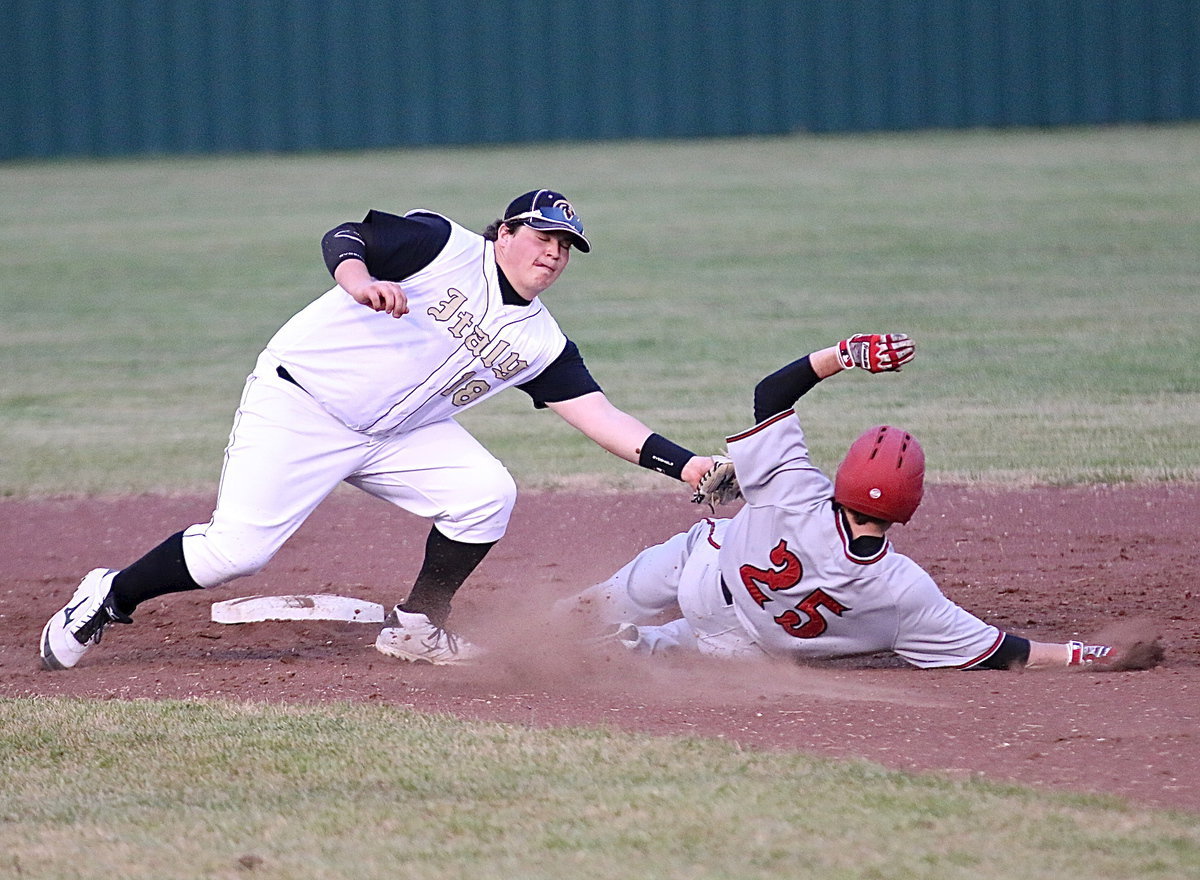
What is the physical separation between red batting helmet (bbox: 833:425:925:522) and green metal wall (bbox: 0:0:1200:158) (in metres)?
21.3

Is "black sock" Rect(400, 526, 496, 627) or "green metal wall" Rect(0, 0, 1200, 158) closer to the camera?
"black sock" Rect(400, 526, 496, 627)

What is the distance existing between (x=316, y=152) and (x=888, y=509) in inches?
890

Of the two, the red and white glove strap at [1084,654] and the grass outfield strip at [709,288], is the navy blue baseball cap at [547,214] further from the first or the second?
the grass outfield strip at [709,288]

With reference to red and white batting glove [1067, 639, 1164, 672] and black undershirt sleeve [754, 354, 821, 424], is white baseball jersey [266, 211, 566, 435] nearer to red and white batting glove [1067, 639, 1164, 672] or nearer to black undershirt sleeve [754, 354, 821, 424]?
black undershirt sleeve [754, 354, 821, 424]

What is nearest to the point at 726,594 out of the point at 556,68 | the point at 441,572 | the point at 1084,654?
the point at 441,572

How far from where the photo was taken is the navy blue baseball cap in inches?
180

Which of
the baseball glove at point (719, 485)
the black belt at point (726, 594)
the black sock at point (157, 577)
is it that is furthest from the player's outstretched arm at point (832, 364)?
the black sock at point (157, 577)

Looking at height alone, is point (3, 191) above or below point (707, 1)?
below

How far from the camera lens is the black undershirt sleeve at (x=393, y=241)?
15.1 feet

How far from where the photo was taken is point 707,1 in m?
24.9

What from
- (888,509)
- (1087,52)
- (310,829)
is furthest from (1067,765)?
(1087,52)

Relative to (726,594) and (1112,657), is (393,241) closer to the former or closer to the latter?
(726,594)

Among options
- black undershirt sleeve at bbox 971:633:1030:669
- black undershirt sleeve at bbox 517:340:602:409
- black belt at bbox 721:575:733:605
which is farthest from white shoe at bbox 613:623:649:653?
black undershirt sleeve at bbox 971:633:1030:669

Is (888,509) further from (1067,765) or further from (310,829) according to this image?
(310,829)
